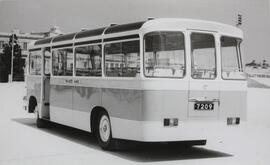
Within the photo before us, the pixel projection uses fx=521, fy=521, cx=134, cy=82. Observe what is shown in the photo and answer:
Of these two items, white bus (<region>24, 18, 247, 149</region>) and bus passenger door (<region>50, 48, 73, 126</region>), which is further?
bus passenger door (<region>50, 48, 73, 126</region>)

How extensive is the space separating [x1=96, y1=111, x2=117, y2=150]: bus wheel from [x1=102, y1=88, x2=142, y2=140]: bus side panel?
0.21 m

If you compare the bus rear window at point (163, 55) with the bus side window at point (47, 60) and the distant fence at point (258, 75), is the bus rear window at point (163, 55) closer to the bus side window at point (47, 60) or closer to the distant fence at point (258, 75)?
the bus side window at point (47, 60)

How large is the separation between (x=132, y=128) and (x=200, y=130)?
48.0 inches

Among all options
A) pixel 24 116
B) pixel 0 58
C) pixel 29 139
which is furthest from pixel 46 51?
pixel 0 58

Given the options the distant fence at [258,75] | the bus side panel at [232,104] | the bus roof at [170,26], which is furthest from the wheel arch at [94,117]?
the distant fence at [258,75]

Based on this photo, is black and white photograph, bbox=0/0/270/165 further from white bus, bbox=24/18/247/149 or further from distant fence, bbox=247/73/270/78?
distant fence, bbox=247/73/270/78

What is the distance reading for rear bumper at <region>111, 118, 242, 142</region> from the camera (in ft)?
29.2

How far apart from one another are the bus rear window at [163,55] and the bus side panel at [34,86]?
19.4ft

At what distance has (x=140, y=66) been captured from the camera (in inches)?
359

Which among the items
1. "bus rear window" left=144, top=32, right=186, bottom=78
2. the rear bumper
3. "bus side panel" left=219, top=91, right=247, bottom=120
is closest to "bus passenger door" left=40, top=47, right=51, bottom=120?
the rear bumper

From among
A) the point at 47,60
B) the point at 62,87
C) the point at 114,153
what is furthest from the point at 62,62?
the point at 114,153

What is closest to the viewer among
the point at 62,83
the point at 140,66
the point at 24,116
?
the point at 140,66

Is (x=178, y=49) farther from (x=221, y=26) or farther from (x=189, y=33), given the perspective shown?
(x=221, y=26)

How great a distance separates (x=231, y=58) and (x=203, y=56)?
2.30 ft
